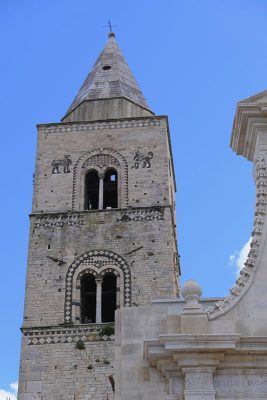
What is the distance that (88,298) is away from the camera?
25109 millimetres

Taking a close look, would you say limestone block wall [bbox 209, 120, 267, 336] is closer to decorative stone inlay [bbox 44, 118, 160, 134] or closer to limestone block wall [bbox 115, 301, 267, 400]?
limestone block wall [bbox 115, 301, 267, 400]

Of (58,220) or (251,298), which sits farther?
(58,220)

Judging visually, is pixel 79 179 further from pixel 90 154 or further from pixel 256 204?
pixel 256 204

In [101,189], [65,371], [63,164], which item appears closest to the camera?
[65,371]

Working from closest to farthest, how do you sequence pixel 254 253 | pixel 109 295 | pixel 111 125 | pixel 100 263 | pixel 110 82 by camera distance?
pixel 254 253 < pixel 100 263 < pixel 109 295 < pixel 111 125 < pixel 110 82

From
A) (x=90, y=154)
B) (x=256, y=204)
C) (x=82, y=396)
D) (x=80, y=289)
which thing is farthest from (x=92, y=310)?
(x=256, y=204)

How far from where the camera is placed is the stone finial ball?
10227 millimetres

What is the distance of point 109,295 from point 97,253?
1360 mm

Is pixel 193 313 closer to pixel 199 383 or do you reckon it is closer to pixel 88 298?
pixel 199 383

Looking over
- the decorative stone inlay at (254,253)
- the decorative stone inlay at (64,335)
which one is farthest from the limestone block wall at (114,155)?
the decorative stone inlay at (254,253)

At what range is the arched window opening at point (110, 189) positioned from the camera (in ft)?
89.6

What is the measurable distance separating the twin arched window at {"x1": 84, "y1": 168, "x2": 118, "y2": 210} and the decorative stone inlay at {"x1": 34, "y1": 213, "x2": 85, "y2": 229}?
3.93 feet

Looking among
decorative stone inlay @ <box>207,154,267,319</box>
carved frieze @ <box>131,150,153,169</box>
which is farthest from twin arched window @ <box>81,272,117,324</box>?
decorative stone inlay @ <box>207,154,267,319</box>

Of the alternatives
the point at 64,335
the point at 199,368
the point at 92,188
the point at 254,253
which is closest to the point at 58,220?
the point at 92,188
